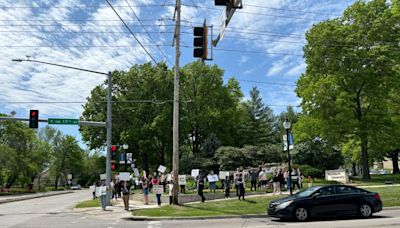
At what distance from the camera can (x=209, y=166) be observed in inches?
1946

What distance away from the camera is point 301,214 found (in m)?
16.4

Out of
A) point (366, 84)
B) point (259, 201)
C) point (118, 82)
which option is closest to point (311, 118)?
point (366, 84)

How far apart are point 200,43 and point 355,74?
32556mm

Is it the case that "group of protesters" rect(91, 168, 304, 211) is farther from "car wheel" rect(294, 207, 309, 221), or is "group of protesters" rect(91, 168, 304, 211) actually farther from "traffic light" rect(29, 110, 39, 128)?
"car wheel" rect(294, 207, 309, 221)

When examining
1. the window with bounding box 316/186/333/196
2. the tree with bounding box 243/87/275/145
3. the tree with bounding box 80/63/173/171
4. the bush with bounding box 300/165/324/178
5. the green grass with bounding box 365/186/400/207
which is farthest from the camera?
the tree with bounding box 243/87/275/145

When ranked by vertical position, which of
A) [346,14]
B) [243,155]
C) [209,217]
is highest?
[346,14]

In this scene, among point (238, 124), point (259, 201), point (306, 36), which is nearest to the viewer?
point (259, 201)

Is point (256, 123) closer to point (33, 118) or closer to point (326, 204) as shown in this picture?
point (33, 118)

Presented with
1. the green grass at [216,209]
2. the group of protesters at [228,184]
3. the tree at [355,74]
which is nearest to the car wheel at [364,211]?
the green grass at [216,209]

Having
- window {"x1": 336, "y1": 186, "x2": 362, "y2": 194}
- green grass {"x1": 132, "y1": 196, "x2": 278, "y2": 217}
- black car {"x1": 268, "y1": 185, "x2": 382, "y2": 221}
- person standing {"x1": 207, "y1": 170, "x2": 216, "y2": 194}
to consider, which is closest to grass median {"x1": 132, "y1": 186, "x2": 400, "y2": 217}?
green grass {"x1": 132, "y1": 196, "x2": 278, "y2": 217}

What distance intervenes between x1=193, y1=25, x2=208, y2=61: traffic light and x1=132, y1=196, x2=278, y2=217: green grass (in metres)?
9.10

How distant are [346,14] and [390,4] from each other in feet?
13.4

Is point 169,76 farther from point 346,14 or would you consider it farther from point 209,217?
point 209,217

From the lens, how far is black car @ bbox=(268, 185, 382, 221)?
16359 mm
